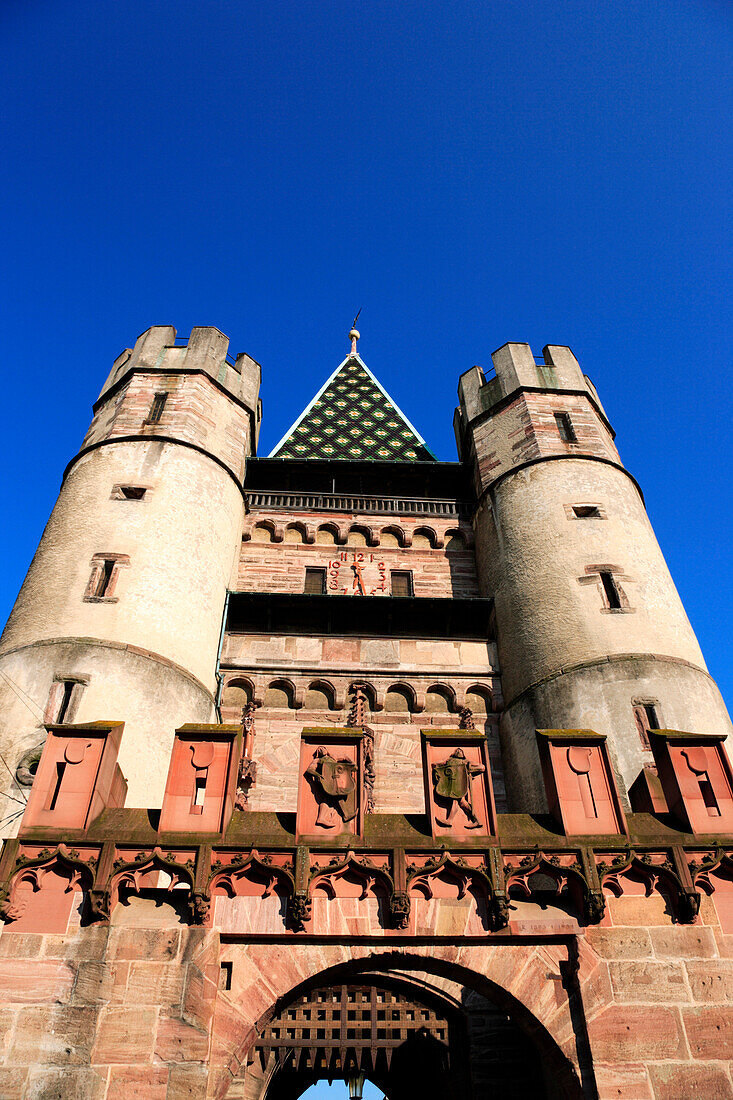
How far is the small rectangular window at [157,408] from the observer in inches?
694

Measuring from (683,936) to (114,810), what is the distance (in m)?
5.07

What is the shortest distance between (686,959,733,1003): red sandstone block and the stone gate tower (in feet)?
0.09

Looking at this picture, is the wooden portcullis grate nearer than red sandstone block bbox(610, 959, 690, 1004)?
No

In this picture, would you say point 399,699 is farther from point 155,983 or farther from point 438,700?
point 155,983

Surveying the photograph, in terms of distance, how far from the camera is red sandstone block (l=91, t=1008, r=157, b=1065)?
6.12 metres

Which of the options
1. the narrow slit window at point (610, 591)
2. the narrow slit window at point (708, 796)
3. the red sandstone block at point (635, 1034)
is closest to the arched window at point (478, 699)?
the narrow slit window at point (610, 591)

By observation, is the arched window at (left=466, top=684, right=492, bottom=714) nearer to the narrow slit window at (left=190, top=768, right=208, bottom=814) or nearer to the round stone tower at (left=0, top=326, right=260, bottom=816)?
the round stone tower at (left=0, top=326, right=260, bottom=816)

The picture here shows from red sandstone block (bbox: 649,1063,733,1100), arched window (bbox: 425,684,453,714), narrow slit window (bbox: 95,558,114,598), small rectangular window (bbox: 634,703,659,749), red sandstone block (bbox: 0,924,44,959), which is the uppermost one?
narrow slit window (bbox: 95,558,114,598)

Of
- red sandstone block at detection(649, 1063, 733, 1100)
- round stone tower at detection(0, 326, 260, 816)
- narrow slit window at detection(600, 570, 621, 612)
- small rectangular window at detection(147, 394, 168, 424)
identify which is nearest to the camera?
red sandstone block at detection(649, 1063, 733, 1100)

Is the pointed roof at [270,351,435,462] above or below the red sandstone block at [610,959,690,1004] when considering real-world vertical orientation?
above

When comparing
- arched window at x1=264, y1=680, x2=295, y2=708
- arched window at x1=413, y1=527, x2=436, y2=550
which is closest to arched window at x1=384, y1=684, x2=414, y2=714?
arched window at x1=264, y1=680, x2=295, y2=708

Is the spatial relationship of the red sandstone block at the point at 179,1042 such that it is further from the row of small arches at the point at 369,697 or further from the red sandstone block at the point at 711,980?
the row of small arches at the point at 369,697

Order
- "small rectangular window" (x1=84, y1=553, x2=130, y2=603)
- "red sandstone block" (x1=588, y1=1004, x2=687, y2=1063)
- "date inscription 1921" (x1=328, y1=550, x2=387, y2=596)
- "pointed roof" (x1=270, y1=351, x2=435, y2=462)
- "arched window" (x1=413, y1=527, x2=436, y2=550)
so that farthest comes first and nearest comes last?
"pointed roof" (x1=270, y1=351, x2=435, y2=462), "arched window" (x1=413, y1=527, x2=436, y2=550), "date inscription 1921" (x1=328, y1=550, x2=387, y2=596), "small rectangular window" (x1=84, y1=553, x2=130, y2=603), "red sandstone block" (x1=588, y1=1004, x2=687, y2=1063)

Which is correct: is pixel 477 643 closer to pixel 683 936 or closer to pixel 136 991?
pixel 683 936
